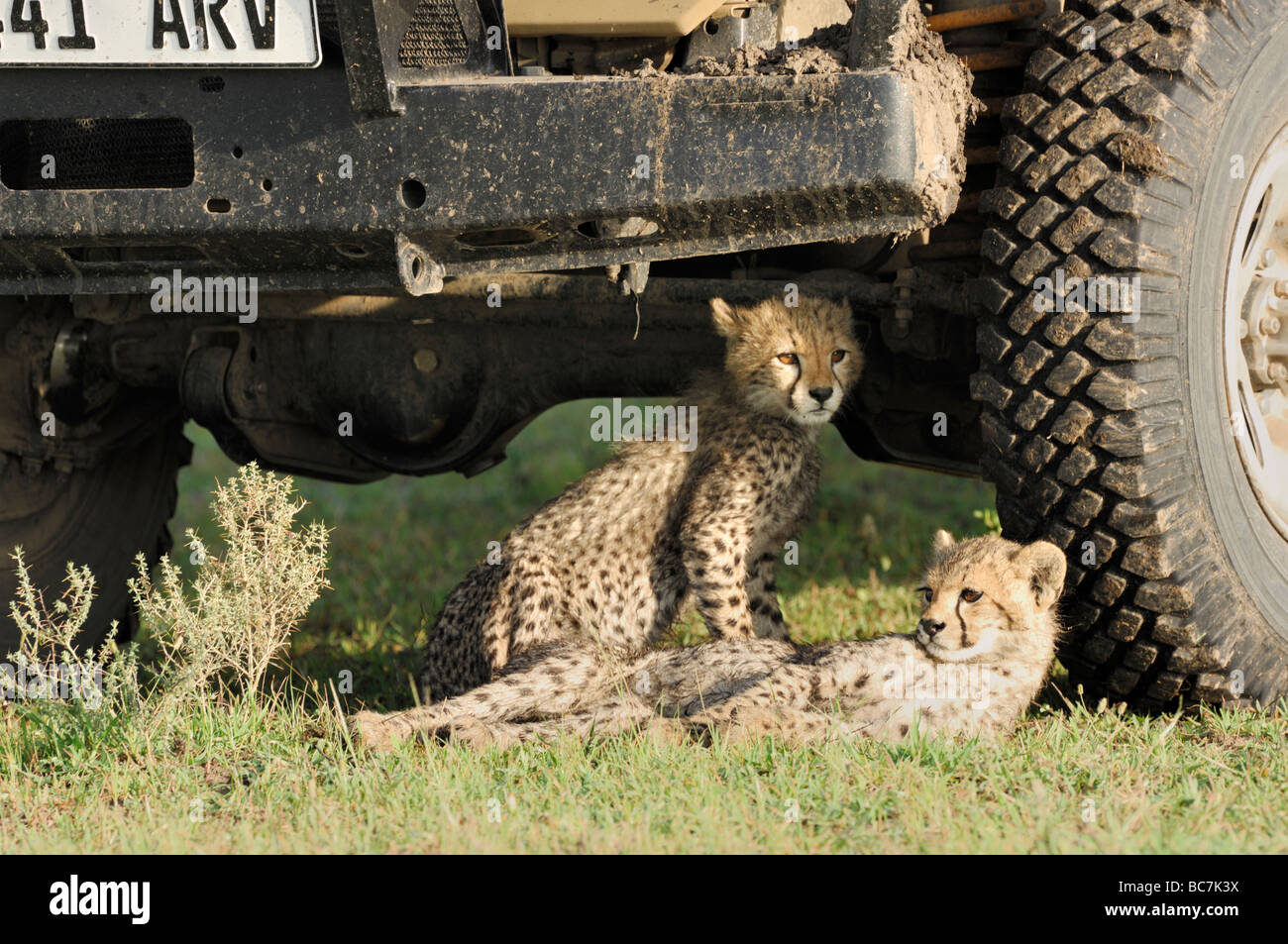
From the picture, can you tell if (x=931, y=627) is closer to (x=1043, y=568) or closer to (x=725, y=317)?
(x=1043, y=568)

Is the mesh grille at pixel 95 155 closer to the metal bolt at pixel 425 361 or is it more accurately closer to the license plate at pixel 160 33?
the license plate at pixel 160 33

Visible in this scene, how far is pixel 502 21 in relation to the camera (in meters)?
3.65

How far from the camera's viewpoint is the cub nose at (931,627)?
4.11 metres

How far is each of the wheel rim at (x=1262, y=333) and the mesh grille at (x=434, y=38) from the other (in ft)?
6.69

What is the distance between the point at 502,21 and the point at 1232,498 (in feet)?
7.27

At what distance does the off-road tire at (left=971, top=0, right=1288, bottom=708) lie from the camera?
12.2ft

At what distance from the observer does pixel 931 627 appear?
162 inches

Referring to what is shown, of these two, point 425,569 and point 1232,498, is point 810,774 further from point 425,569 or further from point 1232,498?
point 425,569

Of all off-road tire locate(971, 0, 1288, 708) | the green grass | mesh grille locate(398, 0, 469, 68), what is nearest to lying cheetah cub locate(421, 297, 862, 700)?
the green grass

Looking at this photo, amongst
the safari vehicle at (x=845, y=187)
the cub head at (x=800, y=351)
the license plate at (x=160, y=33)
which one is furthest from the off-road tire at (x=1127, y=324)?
the license plate at (x=160, y=33)

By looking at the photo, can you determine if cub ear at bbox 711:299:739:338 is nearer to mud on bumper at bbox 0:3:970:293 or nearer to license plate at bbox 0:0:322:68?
mud on bumper at bbox 0:3:970:293

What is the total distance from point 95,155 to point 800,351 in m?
2.12

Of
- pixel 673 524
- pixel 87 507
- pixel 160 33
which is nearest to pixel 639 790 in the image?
pixel 673 524
